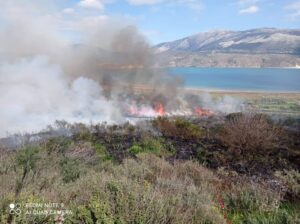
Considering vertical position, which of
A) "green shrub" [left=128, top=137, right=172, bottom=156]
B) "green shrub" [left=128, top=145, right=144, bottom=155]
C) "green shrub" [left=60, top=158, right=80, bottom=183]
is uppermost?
"green shrub" [left=60, top=158, right=80, bottom=183]

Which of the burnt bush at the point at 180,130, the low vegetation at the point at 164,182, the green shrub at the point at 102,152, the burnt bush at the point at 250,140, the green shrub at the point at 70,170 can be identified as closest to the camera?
the low vegetation at the point at 164,182

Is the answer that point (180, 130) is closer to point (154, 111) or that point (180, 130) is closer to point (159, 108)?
point (154, 111)

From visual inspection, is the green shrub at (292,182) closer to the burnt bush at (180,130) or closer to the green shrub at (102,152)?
the green shrub at (102,152)

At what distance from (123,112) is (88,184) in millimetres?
38138

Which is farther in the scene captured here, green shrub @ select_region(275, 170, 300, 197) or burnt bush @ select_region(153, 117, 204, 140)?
burnt bush @ select_region(153, 117, 204, 140)

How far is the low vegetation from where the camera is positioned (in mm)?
4938

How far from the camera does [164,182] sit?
714cm

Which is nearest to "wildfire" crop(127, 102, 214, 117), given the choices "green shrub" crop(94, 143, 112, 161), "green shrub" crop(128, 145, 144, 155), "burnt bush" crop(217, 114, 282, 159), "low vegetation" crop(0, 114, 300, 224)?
"low vegetation" crop(0, 114, 300, 224)

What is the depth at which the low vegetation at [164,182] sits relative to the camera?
494 centimetres

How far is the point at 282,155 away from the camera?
14.8m

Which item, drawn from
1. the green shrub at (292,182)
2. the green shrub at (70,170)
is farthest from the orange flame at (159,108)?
the green shrub at (70,170)

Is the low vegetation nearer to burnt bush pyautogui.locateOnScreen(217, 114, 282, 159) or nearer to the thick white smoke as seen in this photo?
burnt bush pyautogui.locateOnScreen(217, 114, 282, 159)

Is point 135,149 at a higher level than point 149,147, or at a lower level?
higher

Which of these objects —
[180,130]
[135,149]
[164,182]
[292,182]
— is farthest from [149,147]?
[164,182]
